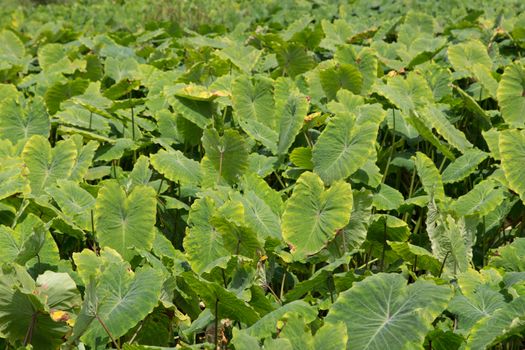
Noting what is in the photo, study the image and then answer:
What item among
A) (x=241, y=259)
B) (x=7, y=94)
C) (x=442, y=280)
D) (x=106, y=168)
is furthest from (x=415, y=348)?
(x=7, y=94)

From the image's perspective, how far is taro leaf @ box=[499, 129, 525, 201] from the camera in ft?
8.55

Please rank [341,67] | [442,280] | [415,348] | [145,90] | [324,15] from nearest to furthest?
1. [415,348]
2. [442,280]
3. [341,67]
4. [145,90]
5. [324,15]

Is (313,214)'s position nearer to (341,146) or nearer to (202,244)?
(202,244)

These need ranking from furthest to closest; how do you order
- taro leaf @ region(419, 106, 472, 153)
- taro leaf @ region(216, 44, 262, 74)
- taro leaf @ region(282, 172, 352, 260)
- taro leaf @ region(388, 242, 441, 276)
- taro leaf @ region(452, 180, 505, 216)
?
taro leaf @ region(216, 44, 262, 74) → taro leaf @ region(419, 106, 472, 153) → taro leaf @ region(452, 180, 505, 216) → taro leaf @ region(282, 172, 352, 260) → taro leaf @ region(388, 242, 441, 276)

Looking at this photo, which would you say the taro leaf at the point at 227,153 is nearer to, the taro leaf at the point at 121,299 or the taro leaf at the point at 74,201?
the taro leaf at the point at 74,201

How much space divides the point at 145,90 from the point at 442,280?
7.46ft

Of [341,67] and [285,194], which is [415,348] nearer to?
[285,194]

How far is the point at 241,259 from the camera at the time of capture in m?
2.03

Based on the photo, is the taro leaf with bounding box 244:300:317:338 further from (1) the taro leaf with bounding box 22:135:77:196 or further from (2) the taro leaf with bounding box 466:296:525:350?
(1) the taro leaf with bounding box 22:135:77:196

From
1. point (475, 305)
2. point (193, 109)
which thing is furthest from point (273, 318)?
point (193, 109)

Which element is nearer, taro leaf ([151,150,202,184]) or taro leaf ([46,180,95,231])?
taro leaf ([46,180,95,231])

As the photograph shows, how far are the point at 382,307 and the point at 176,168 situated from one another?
1.16 metres

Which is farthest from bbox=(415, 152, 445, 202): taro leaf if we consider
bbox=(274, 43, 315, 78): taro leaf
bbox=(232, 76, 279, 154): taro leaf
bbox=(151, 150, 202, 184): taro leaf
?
bbox=(274, 43, 315, 78): taro leaf

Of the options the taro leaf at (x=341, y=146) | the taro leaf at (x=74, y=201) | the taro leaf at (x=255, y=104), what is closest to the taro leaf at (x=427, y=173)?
the taro leaf at (x=341, y=146)
